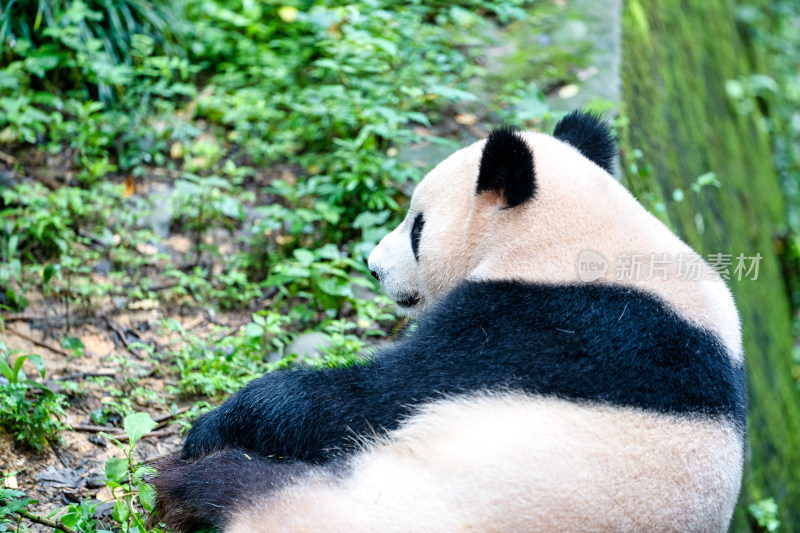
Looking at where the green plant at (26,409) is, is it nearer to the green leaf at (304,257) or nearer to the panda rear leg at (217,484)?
the panda rear leg at (217,484)

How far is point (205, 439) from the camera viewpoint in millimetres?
2533

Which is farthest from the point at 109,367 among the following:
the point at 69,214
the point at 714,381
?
the point at 714,381

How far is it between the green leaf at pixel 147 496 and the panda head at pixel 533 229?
114cm

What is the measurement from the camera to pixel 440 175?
2.83 meters

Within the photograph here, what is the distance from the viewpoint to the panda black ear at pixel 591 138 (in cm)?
289

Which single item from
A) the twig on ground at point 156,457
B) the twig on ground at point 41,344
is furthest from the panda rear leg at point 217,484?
the twig on ground at point 41,344

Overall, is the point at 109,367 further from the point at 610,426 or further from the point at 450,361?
the point at 610,426

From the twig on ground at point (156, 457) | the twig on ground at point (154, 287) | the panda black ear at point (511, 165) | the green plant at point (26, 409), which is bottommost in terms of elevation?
the twig on ground at point (154, 287)

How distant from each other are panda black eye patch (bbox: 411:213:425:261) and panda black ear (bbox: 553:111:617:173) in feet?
2.23

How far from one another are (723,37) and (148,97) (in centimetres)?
684

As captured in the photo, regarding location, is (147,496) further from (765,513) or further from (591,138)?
(765,513)

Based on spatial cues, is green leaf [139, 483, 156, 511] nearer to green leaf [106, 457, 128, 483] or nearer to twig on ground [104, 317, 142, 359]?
green leaf [106, 457, 128, 483]

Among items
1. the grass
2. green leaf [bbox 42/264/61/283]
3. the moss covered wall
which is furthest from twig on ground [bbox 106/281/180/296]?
the moss covered wall

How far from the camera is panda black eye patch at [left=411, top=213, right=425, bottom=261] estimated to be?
282cm
